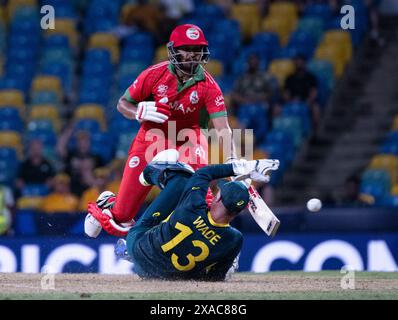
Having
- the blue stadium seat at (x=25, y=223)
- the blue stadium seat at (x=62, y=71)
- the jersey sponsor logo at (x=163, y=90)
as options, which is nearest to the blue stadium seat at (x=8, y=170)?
the blue stadium seat at (x=62, y=71)

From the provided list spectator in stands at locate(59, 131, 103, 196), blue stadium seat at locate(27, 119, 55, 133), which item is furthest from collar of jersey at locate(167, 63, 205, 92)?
blue stadium seat at locate(27, 119, 55, 133)

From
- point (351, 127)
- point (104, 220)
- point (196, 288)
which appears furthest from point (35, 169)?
point (196, 288)

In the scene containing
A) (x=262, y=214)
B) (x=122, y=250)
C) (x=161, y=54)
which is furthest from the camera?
(x=161, y=54)

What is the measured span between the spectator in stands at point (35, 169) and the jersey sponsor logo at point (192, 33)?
20.3ft

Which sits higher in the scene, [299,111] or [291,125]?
[299,111]

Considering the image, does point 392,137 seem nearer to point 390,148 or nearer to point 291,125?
point 390,148

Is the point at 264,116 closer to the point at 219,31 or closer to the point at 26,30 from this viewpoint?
the point at 219,31

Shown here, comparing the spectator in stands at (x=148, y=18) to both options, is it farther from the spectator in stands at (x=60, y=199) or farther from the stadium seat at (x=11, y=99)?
the spectator in stands at (x=60, y=199)

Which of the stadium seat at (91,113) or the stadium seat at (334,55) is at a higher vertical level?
the stadium seat at (334,55)

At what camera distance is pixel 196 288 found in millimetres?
9258

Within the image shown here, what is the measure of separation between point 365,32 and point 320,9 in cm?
87

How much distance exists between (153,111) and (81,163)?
18.8ft

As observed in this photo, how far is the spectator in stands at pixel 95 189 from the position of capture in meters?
15.6

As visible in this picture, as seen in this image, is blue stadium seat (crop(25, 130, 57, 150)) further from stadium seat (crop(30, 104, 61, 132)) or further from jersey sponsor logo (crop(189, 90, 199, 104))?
Result: jersey sponsor logo (crop(189, 90, 199, 104))
